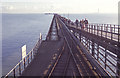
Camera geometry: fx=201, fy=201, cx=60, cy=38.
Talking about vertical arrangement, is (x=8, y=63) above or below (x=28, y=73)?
below

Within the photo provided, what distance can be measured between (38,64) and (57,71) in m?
2.92

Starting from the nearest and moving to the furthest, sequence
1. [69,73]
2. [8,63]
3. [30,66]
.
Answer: [69,73]
[30,66]
[8,63]

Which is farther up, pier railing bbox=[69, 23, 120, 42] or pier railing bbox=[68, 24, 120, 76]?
pier railing bbox=[69, 23, 120, 42]

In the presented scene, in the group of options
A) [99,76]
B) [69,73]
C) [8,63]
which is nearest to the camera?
[99,76]

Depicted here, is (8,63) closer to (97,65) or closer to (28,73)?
(28,73)

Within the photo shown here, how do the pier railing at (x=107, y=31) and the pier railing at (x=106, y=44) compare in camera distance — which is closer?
the pier railing at (x=106, y=44)

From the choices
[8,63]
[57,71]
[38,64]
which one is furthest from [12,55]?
[57,71]

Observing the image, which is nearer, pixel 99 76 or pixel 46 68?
→ pixel 99 76

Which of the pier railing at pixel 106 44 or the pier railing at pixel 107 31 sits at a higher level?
the pier railing at pixel 107 31

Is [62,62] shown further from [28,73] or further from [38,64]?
[28,73]

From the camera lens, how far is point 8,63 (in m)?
35.7

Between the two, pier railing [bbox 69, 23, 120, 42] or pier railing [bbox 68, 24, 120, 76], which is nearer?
pier railing [bbox 68, 24, 120, 76]

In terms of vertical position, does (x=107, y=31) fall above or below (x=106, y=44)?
above

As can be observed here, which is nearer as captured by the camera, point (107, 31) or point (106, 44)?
point (106, 44)
